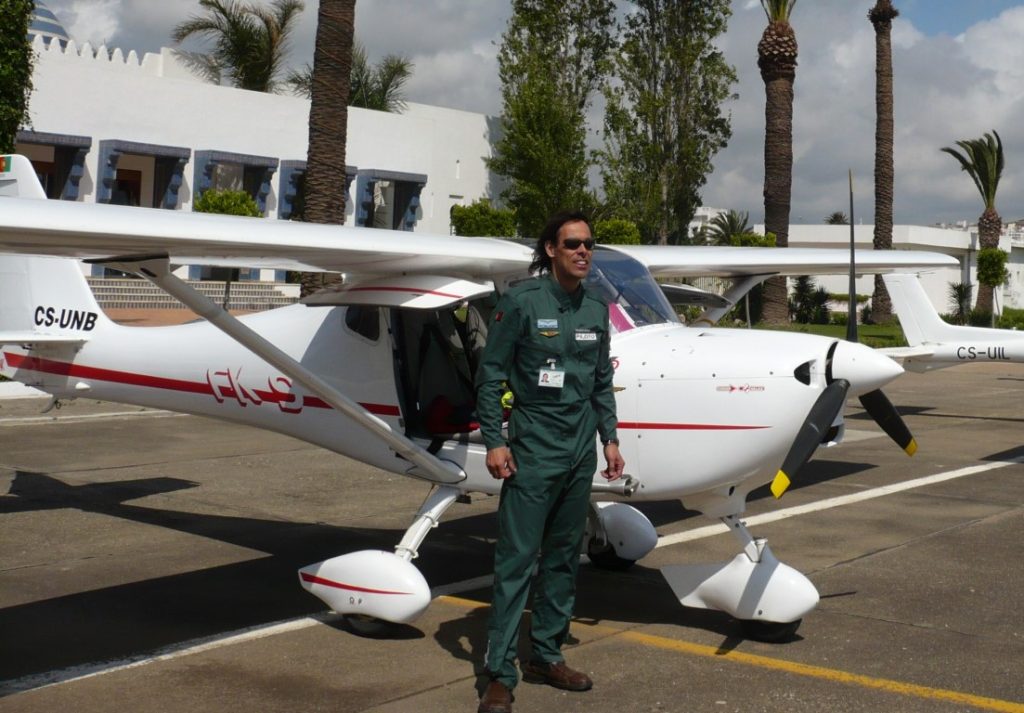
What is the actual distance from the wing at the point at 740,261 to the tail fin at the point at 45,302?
3932mm

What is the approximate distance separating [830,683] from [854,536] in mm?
3635

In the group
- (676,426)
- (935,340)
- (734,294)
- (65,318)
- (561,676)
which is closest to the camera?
(561,676)

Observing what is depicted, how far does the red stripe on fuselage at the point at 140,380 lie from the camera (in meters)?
7.33

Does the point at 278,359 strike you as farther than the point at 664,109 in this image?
No

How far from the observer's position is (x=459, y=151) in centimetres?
4212

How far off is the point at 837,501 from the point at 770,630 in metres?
4.64

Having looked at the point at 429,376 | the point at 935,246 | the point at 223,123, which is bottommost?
the point at 429,376

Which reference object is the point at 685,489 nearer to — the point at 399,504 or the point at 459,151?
the point at 399,504

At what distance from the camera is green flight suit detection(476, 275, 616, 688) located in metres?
5.12

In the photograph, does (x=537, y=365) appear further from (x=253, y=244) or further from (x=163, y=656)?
(x=163, y=656)

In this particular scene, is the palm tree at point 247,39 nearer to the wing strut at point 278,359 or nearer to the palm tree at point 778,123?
the palm tree at point 778,123

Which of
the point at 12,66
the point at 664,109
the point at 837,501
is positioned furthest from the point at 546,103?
the point at 837,501

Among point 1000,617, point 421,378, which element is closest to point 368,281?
point 421,378

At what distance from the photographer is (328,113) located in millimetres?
19000
